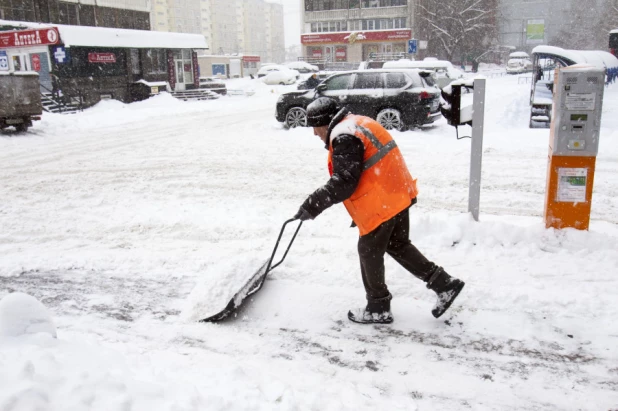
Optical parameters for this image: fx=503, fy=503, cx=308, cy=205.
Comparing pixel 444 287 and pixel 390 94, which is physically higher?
pixel 390 94

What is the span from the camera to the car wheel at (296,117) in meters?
13.6

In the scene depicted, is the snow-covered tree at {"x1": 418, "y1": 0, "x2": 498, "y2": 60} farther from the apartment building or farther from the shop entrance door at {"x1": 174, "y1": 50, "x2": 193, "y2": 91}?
the apartment building

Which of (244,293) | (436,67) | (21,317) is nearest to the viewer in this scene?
(21,317)

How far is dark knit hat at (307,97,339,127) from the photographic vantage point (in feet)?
11.2

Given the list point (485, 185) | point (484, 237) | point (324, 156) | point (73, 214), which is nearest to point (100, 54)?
point (324, 156)

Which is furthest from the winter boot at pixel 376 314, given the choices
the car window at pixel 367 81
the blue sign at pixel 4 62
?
the blue sign at pixel 4 62

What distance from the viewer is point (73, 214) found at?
669 centimetres

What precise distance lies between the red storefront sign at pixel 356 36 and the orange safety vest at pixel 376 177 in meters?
62.8

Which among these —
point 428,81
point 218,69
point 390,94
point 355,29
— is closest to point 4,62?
point 390,94

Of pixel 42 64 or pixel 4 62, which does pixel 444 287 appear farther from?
pixel 4 62

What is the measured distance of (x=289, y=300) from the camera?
412 centimetres

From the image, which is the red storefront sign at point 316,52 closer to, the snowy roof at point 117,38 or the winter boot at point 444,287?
the snowy roof at point 117,38

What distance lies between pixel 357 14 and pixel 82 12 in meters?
38.4

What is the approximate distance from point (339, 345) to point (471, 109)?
3056 millimetres
